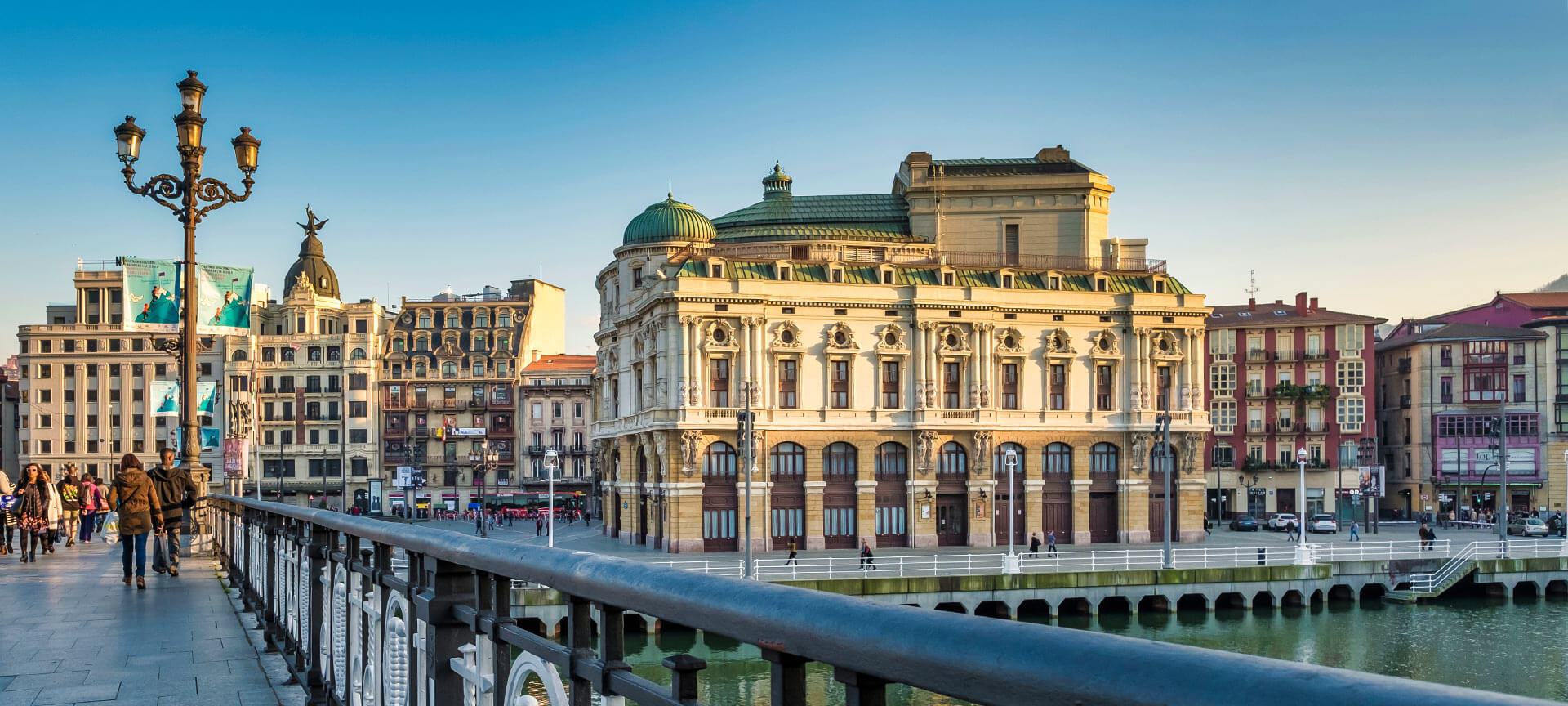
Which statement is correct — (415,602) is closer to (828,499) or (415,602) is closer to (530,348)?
(828,499)

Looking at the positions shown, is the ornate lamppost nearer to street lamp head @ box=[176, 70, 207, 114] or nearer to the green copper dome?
street lamp head @ box=[176, 70, 207, 114]

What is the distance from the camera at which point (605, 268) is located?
63.4 meters

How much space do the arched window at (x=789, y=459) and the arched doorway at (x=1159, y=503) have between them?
15439 millimetres

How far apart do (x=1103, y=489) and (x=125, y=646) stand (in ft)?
167

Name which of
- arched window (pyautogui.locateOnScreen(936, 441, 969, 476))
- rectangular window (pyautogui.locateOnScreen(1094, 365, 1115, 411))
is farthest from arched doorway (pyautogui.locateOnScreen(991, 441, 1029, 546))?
rectangular window (pyautogui.locateOnScreen(1094, 365, 1115, 411))

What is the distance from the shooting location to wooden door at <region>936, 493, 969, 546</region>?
5553 centimetres

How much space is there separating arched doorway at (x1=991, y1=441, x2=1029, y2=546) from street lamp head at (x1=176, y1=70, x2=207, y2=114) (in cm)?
4052

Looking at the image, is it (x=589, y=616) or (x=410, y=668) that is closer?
(x=589, y=616)

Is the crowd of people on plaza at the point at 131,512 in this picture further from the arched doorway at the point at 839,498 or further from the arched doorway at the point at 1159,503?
the arched doorway at the point at 1159,503

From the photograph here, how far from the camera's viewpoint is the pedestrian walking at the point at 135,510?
14.4 m

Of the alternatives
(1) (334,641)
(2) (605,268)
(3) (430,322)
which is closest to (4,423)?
(3) (430,322)

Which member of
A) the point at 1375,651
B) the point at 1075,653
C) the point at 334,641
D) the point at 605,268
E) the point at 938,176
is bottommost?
the point at 1375,651

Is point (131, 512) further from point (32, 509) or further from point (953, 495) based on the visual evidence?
point (953, 495)

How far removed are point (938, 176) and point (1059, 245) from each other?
6.50 meters
